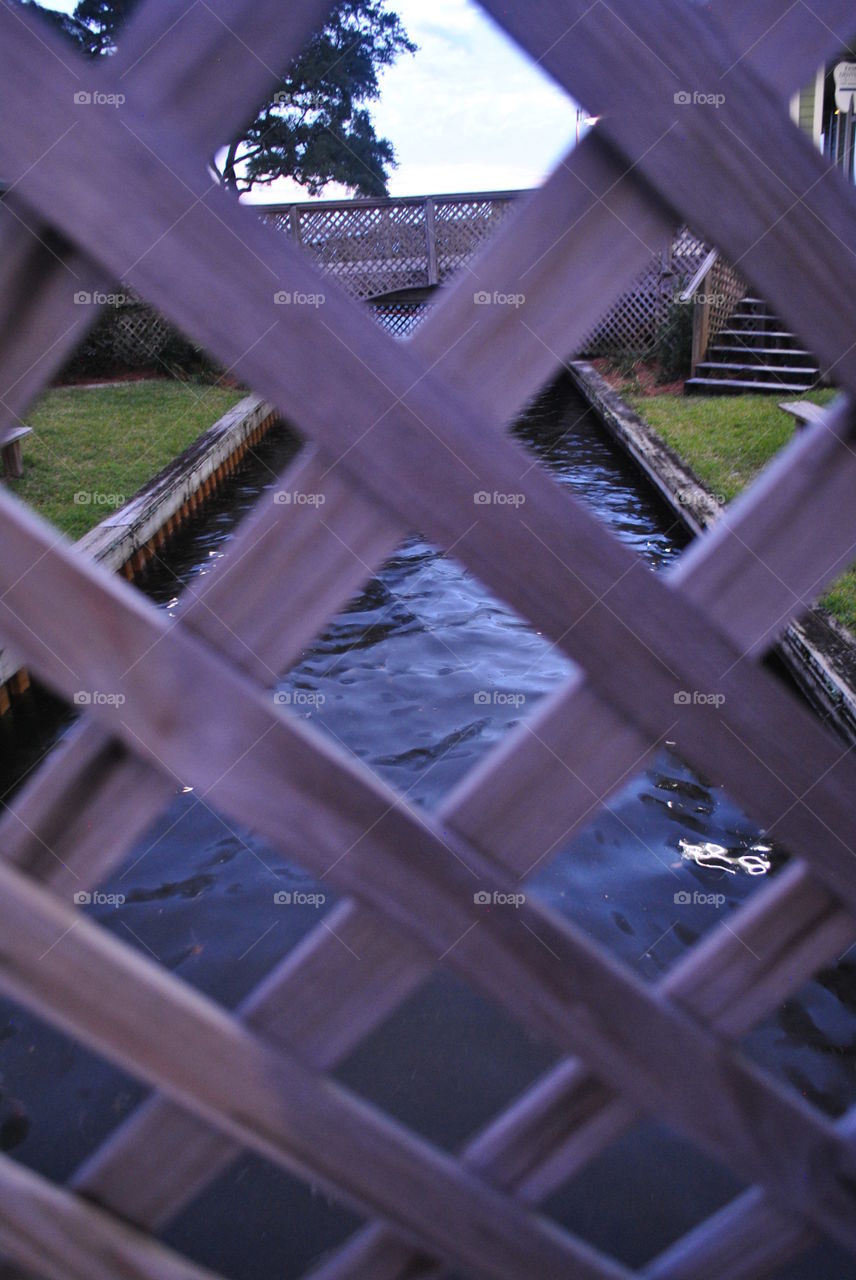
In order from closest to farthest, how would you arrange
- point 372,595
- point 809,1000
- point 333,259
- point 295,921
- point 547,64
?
point 547,64, point 809,1000, point 295,921, point 372,595, point 333,259

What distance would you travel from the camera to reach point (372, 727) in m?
5.03

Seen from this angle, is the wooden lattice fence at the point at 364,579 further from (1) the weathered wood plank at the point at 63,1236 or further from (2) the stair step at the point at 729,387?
(2) the stair step at the point at 729,387

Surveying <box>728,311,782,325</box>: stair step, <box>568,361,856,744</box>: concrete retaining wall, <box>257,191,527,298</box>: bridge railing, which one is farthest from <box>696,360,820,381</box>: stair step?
<box>257,191,527,298</box>: bridge railing

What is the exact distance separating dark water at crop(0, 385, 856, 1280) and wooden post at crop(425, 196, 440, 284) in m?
11.9

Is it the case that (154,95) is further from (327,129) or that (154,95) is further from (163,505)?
(327,129)

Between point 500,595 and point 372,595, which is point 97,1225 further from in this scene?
point 372,595

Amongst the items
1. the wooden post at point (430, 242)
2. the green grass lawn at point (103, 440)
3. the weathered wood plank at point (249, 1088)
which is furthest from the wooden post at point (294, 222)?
the weathered wood plank at point (249, 1088)

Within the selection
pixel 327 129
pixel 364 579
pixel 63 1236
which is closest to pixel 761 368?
pixel 327 129

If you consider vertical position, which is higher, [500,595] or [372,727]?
[500,595]

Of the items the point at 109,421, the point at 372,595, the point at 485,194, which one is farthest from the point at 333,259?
the point at 372,595

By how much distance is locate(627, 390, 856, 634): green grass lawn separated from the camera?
6.62m

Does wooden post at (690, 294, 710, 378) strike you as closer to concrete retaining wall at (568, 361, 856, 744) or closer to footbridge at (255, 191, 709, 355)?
concrete retaining wall at (568, 361, 856, 744)

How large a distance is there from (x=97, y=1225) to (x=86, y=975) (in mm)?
303

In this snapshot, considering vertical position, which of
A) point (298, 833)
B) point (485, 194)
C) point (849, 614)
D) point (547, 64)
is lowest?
point (298, 833)
